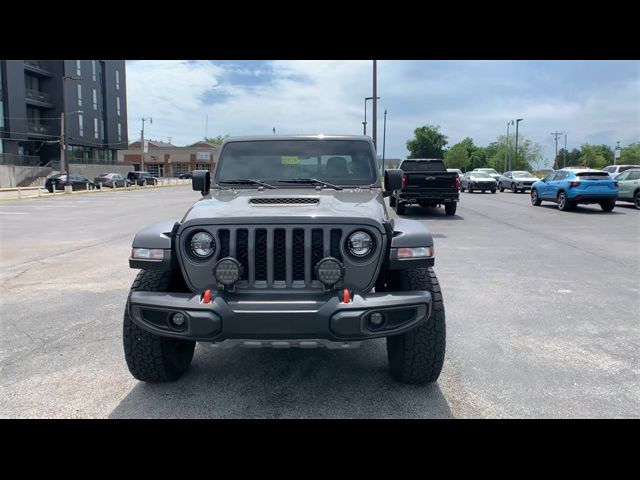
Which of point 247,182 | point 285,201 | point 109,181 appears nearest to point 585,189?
point 247,182

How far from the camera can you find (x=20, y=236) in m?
12.3

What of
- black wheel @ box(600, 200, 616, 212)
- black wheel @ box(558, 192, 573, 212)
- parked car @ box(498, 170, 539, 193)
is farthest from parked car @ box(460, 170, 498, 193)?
black wheel @ box(600, 200, 616, 212)

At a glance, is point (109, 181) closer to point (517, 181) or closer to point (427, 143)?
point (517, 181)

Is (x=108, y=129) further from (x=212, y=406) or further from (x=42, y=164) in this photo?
(x=212, y=406)

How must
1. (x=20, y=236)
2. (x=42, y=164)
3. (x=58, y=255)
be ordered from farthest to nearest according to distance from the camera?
(x=42, y=164)
(x=20, y=236)
(x=58, y=255)

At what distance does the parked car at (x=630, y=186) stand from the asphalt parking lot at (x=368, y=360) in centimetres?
1259

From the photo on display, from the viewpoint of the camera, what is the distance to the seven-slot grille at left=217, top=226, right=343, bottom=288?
319cm

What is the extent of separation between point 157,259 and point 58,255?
7.20 metres

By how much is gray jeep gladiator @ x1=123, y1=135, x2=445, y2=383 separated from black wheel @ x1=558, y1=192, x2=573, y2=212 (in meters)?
16.6

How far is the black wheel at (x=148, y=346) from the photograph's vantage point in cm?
350

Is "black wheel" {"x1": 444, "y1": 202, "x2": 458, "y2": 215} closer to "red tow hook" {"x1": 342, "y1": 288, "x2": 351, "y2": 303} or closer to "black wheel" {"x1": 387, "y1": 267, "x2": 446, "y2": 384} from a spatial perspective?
"black wheel" {"x1": 387, "y1": 267, "x2": 446, "y2": 384}

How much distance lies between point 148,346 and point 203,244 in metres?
0.87

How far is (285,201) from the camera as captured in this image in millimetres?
3637
